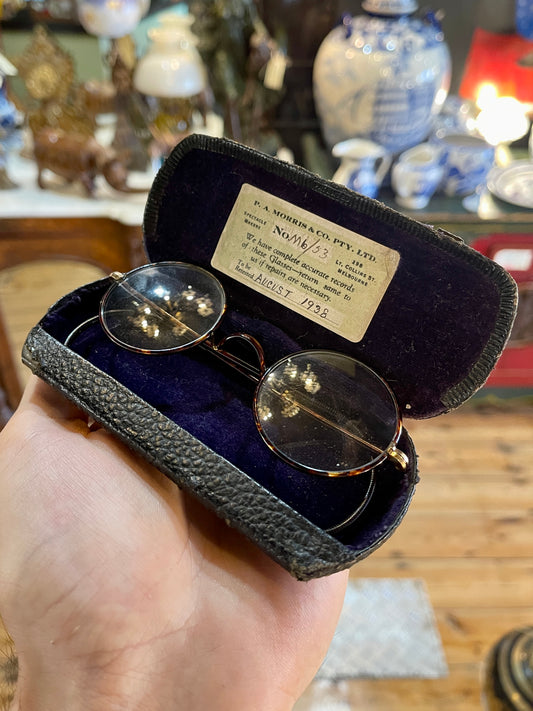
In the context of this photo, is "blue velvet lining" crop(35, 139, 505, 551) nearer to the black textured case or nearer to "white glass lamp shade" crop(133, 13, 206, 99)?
the black textured case

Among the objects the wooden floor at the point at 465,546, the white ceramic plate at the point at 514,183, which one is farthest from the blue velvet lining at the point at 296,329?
the white ceramic plate at the point at 514,183

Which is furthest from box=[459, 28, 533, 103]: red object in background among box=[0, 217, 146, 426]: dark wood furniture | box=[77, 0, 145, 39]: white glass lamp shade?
box=[0, 217, 146, 426]: dark wood furniture

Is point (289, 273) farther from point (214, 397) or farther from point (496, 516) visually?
point (496, 516)

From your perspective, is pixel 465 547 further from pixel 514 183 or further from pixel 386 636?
pixel 514 183

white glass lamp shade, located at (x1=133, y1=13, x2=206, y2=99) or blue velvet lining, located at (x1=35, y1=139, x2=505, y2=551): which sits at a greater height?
white glass lamp shade, located at (x1=133, y1=13, x2=206, y2=99)

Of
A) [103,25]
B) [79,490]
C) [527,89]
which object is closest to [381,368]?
[79,490]
